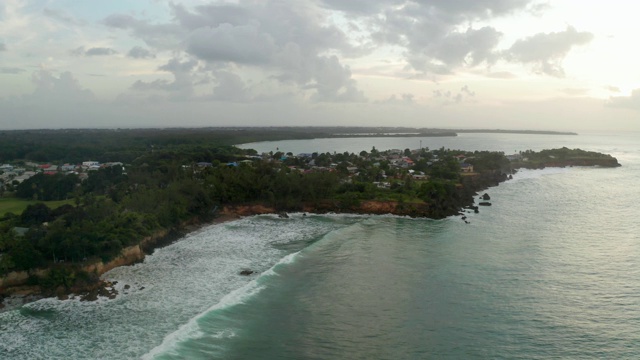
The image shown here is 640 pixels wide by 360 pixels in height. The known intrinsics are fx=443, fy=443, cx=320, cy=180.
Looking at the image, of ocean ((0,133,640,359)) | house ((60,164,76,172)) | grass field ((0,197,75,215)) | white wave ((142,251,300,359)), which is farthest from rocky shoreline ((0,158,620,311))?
house ((60,164,76,172))

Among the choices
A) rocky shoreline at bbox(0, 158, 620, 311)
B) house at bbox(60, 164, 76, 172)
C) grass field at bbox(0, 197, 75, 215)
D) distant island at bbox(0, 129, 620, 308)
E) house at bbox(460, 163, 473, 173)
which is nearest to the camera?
rocky shoreline at bbox(0, 158, 620, 311)

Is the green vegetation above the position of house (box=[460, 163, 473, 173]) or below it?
above

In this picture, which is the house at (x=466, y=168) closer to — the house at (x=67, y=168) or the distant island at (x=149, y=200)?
the distant island at (x=149, y=200)

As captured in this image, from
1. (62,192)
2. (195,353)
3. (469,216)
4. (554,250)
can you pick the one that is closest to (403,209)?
(469,216)

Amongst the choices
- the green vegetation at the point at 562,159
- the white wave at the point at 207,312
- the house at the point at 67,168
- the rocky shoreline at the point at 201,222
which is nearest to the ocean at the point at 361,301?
the white wave at the point at 207,312

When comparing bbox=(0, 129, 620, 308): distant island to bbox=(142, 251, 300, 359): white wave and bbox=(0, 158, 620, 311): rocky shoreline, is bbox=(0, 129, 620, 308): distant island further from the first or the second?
bbox=(142, 251, 300, 359): white wave
